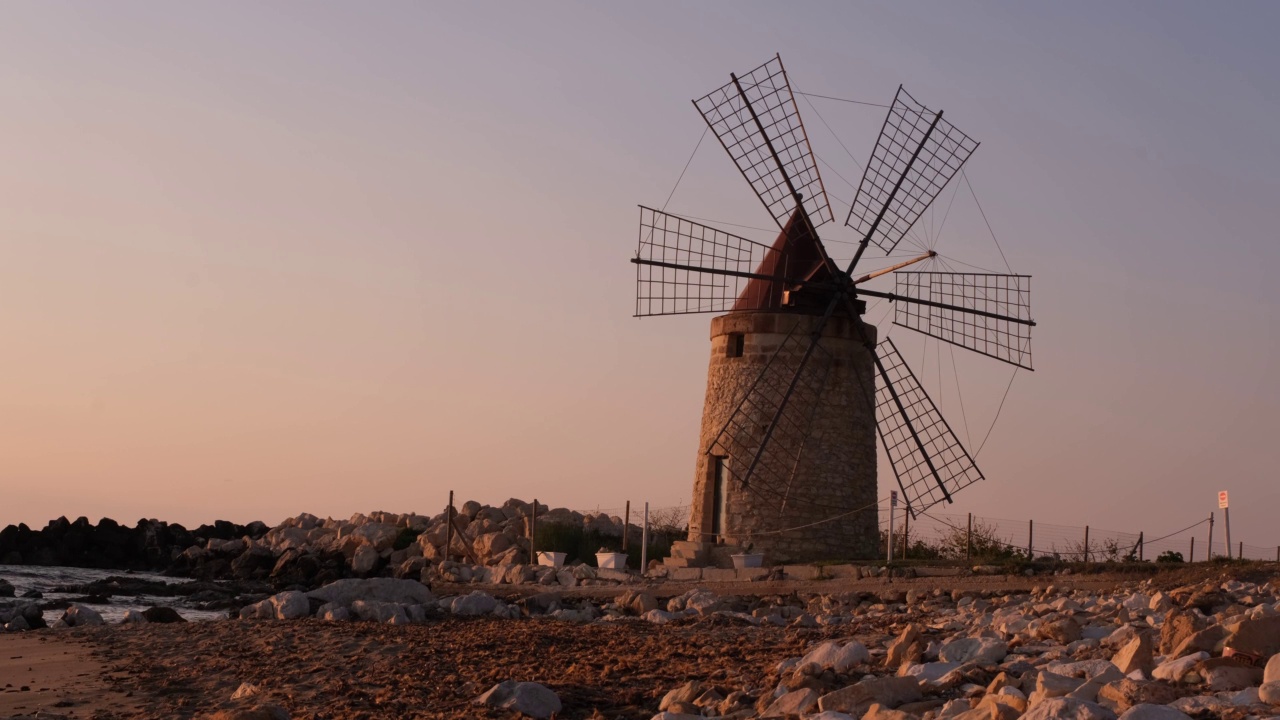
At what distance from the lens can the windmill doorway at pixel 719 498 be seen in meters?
17.3

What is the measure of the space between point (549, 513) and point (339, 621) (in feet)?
37.4

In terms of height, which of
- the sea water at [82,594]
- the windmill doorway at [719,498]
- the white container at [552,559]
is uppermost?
the windmill doorway at [719,498]

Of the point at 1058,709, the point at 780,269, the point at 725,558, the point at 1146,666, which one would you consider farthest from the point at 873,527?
the point at 1058,709

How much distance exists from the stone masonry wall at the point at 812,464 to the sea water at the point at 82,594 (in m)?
6.59

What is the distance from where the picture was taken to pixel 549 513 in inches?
894

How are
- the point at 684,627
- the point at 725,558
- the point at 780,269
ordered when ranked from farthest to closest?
the point at 780,269
the point at 725,558
the point at 684,627

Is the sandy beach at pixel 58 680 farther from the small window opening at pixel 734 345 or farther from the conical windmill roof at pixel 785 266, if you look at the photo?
the conical windmill roof at pixel 785 266

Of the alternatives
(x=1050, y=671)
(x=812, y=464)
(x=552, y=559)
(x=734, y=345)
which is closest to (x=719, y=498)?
(x=812, y=464)

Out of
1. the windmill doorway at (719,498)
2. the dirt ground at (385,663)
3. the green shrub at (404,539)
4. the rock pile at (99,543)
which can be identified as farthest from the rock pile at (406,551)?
the dirt ground at (385,663)

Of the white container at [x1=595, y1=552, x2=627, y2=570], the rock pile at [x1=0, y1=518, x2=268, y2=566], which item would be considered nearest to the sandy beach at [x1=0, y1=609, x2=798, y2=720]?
the white container at [x1=595, y1=552, x2=627, y2=570]

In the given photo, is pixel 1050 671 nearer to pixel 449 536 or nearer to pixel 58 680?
pixel 58 680

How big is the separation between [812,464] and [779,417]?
744 mm

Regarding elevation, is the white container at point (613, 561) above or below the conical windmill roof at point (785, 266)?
below

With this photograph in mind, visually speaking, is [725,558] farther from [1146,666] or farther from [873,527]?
[1146,666]
